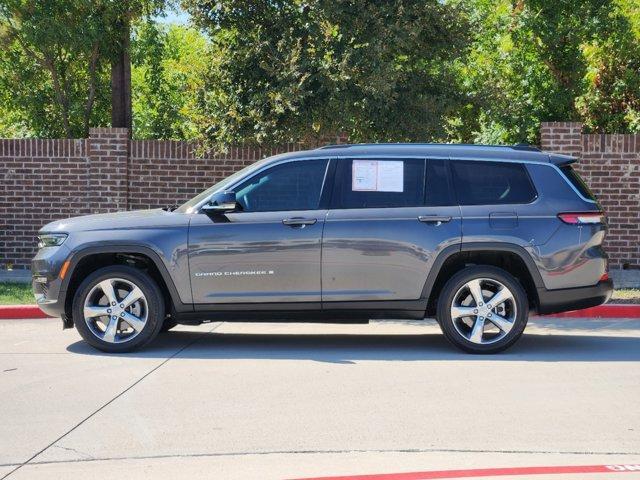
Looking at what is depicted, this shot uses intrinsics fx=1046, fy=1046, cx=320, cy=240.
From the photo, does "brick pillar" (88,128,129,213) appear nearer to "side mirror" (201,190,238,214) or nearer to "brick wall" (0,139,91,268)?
"brick wall" (0,139,91,268)

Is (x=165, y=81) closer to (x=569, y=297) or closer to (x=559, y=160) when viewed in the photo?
(x=559, y=160)

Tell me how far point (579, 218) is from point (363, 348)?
235 cm

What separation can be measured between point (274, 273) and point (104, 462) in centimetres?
367

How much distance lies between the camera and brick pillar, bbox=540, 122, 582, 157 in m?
15.3

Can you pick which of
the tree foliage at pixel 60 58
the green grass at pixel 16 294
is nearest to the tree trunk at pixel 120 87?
the tree foliage at pixel 60 58

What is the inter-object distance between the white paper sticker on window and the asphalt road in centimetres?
152

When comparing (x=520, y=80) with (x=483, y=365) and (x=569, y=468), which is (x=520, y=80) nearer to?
(x=483, y=365)

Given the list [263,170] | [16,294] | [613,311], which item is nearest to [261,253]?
[263,170]

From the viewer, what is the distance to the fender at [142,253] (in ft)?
30.7

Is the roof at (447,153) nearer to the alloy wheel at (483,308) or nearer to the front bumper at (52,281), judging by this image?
the alloy wheel at (483,308)

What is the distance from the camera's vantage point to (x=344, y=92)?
13875 millimetres

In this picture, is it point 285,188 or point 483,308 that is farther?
point 285,188

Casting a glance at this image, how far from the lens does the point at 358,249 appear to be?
9.29 meters

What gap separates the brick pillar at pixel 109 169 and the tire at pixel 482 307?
772cm
